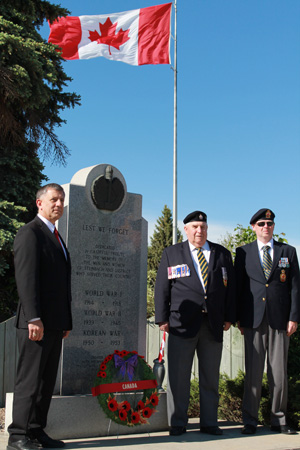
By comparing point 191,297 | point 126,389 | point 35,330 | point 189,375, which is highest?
point 191,297

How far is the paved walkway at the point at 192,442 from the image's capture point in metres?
4.48

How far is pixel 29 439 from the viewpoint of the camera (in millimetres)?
4117

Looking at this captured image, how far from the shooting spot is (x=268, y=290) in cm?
524

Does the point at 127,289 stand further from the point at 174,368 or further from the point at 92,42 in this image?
the point at 92,42

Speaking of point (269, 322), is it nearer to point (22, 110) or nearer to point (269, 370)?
point (269, 370)

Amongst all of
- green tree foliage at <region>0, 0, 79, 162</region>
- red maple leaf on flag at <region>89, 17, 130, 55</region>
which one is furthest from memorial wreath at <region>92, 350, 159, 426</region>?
red maple leaf on flag at <region>89, 17, 130, 55</region>

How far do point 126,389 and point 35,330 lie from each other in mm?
1342

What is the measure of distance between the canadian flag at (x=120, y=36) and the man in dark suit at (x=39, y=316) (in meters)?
10.8

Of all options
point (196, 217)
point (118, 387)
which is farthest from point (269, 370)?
point (196, 217)

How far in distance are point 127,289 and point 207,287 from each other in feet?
3.39

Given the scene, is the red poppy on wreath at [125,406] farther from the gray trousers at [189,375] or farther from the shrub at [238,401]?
the shrub at [238,401]

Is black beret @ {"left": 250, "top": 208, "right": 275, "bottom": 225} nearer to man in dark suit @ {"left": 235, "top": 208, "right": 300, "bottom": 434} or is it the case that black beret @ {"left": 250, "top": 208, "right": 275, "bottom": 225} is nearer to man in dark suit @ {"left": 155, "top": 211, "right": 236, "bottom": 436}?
man in dark suit @ {"left": 235, "top": 208, "right": 300, "bottom": 434}

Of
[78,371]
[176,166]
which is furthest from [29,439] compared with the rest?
[176,166]

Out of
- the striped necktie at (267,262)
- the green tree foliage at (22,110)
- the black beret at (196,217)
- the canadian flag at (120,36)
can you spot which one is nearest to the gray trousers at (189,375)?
the striped necktie at (267,262)
